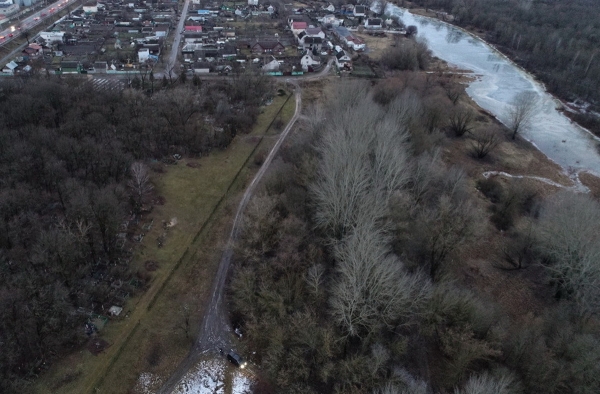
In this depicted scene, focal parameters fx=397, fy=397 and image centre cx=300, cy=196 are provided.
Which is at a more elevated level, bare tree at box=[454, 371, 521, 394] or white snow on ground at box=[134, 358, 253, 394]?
bare tree at box=[454, 371, 521, 394]

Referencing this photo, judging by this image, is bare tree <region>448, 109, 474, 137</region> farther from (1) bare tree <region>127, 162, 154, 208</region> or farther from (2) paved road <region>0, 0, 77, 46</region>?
(2) paved road <region>0, 0, 77, 46</region>

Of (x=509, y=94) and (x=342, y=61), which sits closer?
(x=509, y=94)

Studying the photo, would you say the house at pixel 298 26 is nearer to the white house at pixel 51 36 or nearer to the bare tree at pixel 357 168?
the white house at pixel 51 36

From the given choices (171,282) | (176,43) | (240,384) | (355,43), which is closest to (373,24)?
(355,43)

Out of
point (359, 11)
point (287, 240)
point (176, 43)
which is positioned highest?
point (359, 11)

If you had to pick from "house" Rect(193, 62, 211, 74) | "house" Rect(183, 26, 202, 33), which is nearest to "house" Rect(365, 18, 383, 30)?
"house" Rect(183, 26, 202, 33)

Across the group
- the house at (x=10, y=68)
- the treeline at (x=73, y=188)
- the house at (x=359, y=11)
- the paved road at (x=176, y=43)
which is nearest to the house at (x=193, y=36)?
the paved road at (x=176, y=43)

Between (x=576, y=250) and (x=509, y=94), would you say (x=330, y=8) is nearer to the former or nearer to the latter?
(x=509, y=94)

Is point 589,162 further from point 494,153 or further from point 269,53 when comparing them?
point 269,53

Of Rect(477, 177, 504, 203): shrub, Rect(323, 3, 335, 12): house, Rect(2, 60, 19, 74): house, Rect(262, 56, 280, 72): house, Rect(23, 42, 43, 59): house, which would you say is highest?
Rect(323, 3, 335, 12): house
